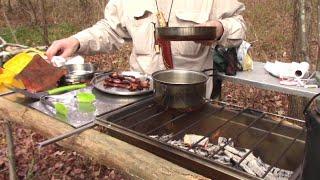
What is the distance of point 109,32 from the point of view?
307 centimetres

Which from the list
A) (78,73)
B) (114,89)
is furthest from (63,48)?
(114,89)

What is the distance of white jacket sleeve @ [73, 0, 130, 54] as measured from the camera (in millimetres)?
2891

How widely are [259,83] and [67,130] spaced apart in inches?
74.1

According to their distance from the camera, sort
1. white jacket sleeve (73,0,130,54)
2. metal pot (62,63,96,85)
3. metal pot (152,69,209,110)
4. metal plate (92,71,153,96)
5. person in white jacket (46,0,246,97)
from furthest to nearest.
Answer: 1. white jacket sleeve (73,0,130,54)
2. person in white jacket (46,0,246,97)
3. metal pot (62,63,96,85)
4. metal plate (92,71,153,96)
5. metal pot (152,69,209,110)

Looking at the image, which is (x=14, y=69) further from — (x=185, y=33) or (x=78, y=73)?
(x=185, y=33)

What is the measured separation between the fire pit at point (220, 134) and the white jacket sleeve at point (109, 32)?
3.47 feet

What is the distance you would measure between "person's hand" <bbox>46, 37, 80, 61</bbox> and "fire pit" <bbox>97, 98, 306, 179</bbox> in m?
0.90

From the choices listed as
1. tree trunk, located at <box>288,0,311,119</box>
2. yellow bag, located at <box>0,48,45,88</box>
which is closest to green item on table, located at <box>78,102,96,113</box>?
yellow bag, located at <box>0,48,45,88</box>

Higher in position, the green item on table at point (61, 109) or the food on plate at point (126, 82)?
the food on plate at point (126, 82)

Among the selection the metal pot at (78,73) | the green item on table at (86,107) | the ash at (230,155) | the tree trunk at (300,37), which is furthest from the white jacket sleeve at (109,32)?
the tree trunk at (300,37)

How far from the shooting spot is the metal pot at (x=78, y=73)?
2346 millimetres

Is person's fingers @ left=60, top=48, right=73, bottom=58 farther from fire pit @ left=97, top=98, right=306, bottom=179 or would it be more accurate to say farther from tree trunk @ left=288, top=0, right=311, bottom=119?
tree trunk @ left=288, top=0, right=311, bottom=119

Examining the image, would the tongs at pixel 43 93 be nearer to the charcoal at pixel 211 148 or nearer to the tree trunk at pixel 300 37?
the charcoal at pixel 211 148

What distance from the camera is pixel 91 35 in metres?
2.87
